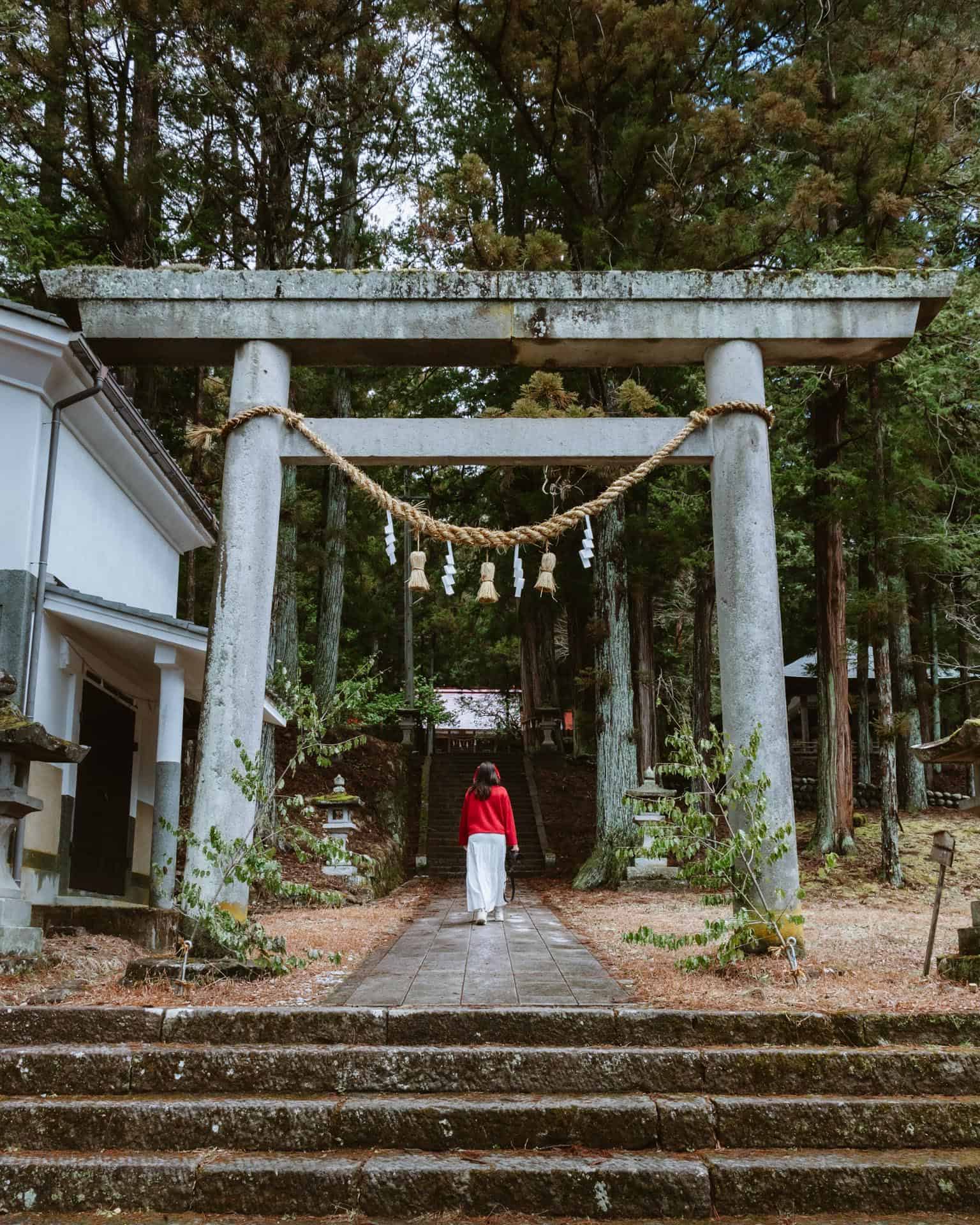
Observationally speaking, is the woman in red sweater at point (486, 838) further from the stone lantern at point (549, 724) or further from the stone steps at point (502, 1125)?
the stone lantern at point (549, 724)

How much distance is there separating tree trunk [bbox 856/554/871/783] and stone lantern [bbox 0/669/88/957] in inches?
491

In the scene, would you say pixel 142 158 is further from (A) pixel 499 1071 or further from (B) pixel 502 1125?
(B) pixel 502 1125

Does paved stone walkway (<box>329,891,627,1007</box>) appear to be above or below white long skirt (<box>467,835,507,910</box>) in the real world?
below

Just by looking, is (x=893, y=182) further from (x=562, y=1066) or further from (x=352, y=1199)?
(x=352, y=1199)

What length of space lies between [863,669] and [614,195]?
9.76 metres

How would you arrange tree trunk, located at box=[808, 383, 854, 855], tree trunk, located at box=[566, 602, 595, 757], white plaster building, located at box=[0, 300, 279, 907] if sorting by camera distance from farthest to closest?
tree trunk, located at box=[566, 602, 595, 757] < tree trunk, located at box=[808, 383, 854, 855] < white plaster building, located at box=[0, 300, 279, 907]

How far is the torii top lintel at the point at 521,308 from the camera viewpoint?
6988mm

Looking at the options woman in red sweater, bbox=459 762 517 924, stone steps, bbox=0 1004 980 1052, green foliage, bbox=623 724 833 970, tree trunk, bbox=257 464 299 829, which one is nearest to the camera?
stone steps, bbox=0 1004 980 1052

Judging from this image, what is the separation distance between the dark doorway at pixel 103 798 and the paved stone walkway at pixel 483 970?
3.71 m

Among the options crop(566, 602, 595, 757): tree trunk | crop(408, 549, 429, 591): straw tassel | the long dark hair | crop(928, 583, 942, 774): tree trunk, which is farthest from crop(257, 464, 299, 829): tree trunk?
crop(928, 583, 942, 774): tree trunk

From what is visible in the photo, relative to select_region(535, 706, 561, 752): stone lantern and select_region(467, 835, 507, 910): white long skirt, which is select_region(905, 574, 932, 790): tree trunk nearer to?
select_region(535, 706, 561, 752): stone lantern

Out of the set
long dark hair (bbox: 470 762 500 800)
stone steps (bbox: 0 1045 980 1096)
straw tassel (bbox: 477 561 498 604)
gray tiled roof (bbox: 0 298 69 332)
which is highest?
gray tiled roof (bbox: 0 298 69 332)

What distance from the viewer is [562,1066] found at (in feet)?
14.5

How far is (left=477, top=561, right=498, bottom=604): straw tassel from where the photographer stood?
6.98m
